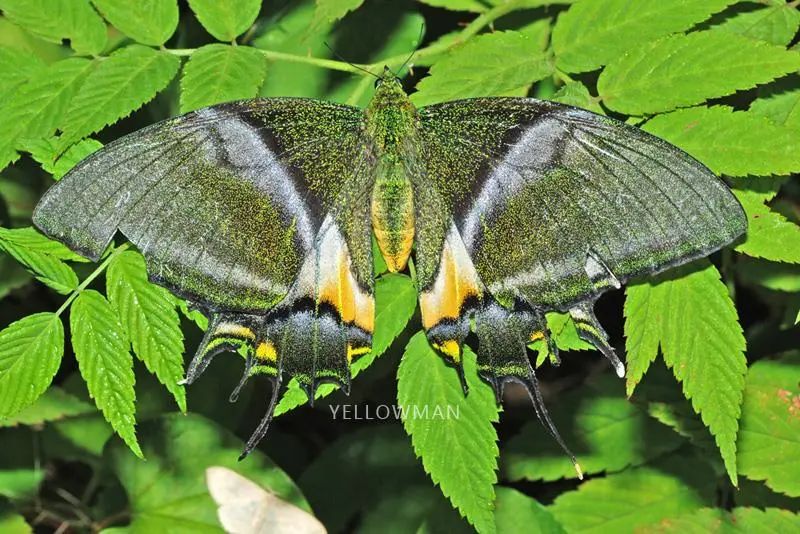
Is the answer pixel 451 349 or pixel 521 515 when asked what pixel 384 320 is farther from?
pixel 521 515

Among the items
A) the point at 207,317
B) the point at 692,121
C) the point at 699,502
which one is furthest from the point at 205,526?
the point at 692,121

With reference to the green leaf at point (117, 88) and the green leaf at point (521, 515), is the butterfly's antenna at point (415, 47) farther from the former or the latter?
the green leaf at point (521, 515)

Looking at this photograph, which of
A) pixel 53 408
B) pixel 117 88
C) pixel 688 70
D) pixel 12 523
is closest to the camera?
pixel 688 70

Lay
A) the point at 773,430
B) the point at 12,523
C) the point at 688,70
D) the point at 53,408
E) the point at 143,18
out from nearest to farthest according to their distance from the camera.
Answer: the point at 688,70
the point at 143,18
the point at 773,430
the point at 12,523
the point at 53,408

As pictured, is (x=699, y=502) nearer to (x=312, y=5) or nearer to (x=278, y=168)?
(x=278, y=168)

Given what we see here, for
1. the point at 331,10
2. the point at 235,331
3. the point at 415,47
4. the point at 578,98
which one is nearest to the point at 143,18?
the point at 331,10

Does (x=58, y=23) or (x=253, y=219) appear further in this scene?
(x=58, y=23)

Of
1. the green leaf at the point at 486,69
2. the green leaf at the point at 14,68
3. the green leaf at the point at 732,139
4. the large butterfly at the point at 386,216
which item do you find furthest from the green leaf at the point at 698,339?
the green leaf at the point at 14,68
